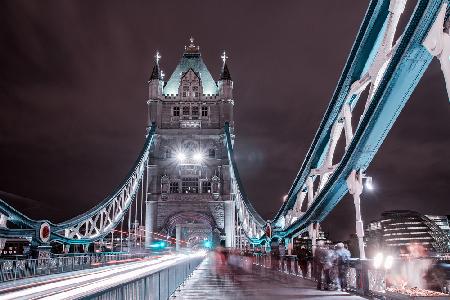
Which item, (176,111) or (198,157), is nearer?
(198,157)

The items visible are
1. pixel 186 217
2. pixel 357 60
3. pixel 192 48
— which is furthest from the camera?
pixel 192 48

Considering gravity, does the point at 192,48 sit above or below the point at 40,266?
above

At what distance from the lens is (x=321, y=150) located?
22.6 m

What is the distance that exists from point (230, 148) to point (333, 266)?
162 ft

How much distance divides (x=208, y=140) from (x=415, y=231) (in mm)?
120500

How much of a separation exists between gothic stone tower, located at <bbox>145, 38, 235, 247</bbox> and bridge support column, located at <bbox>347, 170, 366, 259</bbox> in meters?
41.6

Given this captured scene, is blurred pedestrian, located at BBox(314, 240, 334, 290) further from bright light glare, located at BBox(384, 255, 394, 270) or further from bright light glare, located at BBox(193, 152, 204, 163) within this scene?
bright light glare, located at BBox(193, 152, 204, 163)

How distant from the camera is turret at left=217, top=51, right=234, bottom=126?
6562cm

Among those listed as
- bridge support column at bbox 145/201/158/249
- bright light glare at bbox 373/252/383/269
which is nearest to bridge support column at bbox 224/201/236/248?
bridge support column at bbox 145/201/158/249

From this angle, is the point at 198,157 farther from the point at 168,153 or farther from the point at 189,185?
the point at 168,153

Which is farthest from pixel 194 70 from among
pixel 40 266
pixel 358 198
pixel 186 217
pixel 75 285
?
pixel 75 285

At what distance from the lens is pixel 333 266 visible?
41.1 ft

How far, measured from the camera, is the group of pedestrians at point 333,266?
40.3ft

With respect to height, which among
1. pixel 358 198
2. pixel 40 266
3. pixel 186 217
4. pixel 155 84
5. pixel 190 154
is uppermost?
pixel 155 84
